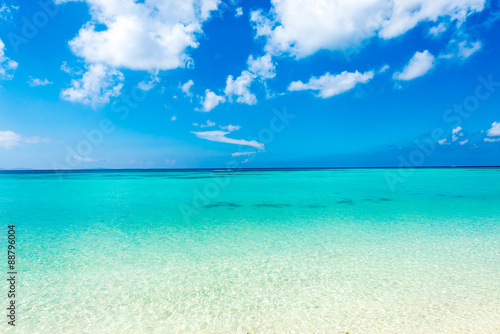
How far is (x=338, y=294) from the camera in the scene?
480 centimetres

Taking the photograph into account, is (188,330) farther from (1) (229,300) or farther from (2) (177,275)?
(2) (177,275)

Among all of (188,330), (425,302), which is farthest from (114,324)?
(425,302)

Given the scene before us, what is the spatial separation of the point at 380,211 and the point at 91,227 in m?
13.8

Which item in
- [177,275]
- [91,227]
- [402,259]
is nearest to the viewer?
[177,275]

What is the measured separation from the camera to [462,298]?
4562 millimetres

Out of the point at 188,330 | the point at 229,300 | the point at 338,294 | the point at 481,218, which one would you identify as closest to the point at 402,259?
the point at 338,294

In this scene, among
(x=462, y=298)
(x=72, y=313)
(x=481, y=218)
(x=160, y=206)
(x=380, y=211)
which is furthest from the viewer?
(x=160, y=206)

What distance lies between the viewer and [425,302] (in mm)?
4473

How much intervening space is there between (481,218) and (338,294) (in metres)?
10.8

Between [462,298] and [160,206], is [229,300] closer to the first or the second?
[462,298]

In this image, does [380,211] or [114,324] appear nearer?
[114,324]

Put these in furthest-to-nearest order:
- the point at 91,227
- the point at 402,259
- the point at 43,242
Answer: the point at 91,227 < the point at 43,242 < the point at 402,259

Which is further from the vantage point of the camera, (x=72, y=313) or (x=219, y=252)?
(x=219, y=252)

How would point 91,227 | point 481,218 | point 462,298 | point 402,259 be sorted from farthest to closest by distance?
1. point 481,218
2. point 91,227
3. point 402,259
4. point 462,298
